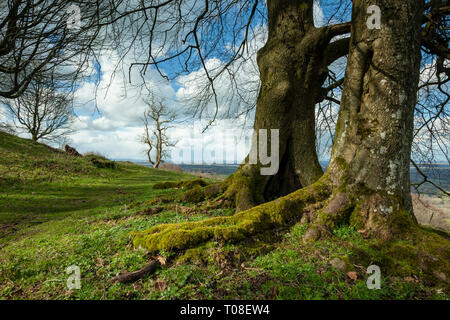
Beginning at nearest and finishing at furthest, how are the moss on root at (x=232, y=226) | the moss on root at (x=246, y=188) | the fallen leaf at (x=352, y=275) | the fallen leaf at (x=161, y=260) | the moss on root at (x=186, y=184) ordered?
the fallen leaf at (x=352, y=275)
the fallen leaf at (x=161, y=260)
the moss on root at (x=232, y=226)
the moss on root at (x=246, y=188)
the moss on root at (x=186, y=184)

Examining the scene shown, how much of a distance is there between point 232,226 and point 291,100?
3.40 meters

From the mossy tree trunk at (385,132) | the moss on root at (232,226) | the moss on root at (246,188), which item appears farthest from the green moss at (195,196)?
the mossy tree trunk at (385,132)

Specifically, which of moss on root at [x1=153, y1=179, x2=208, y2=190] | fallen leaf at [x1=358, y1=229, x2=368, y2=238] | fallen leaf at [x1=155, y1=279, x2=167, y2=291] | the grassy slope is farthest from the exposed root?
moss on root at [x1=153, y1=179, x2=208, y2=190]

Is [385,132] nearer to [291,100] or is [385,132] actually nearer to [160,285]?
[291,100]

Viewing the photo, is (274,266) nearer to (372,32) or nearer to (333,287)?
(333,287)

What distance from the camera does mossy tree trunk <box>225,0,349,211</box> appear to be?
5.00 meters

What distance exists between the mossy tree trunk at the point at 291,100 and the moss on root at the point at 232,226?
141cm

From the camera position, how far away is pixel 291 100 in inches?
198

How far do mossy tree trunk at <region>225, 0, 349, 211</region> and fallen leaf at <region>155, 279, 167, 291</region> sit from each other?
2.70 m

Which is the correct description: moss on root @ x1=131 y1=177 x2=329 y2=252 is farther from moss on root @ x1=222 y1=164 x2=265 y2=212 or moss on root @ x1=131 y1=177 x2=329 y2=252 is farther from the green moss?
the green moss

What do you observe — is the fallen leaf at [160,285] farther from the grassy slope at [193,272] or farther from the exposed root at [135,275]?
the exposed root at [135,275]

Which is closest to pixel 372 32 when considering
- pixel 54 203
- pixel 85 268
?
pixel 85 268

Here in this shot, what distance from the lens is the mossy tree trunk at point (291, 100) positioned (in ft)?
16.4

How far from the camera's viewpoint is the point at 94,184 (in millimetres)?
11617
